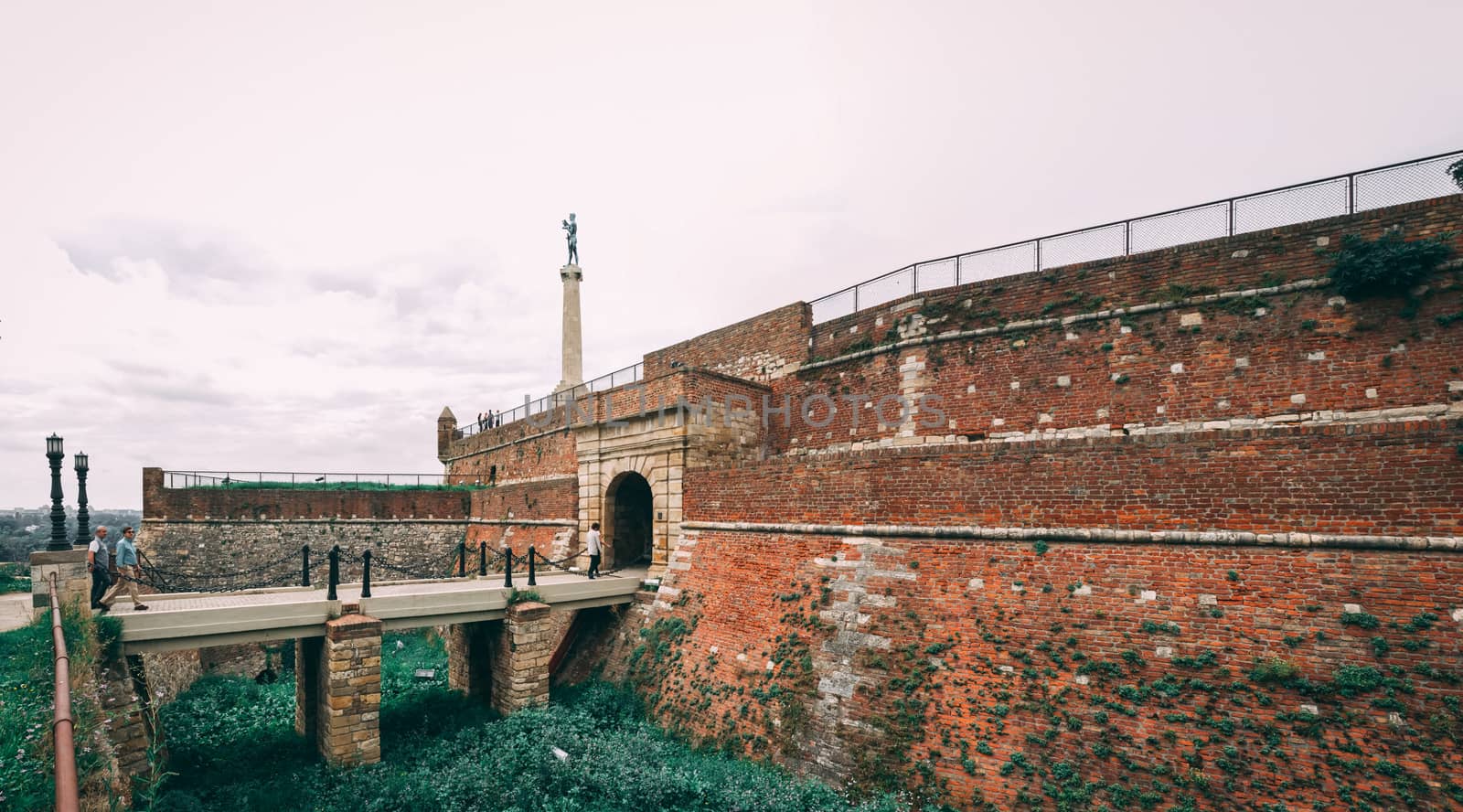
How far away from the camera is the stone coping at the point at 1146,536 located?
7129 mm

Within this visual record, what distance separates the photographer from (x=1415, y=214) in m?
10.4

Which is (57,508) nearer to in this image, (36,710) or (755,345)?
(36,710)

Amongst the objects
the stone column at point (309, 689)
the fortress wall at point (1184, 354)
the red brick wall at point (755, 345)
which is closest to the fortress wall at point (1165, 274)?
the fortress wall at point (1184, 354)

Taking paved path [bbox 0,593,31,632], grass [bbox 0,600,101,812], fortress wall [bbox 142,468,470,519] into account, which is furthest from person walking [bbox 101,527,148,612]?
fortress wall [bbox 142,468,470,519]

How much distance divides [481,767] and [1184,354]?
1322 centimetres

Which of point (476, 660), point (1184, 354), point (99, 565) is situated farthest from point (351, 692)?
point (1184, 354)

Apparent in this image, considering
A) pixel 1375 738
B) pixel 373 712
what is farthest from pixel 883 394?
pixel 373 712

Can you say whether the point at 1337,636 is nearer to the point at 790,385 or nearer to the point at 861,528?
the point at 861,528

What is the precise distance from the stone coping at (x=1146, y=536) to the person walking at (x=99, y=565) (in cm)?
1082

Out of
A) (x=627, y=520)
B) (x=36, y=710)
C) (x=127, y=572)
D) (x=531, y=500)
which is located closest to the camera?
(x=36, y=710)

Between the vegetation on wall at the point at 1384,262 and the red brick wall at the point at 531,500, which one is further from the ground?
the vegetation on wall at the point at 1384,262

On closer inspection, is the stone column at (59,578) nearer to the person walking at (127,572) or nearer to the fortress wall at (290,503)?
the person walking at (127,572)

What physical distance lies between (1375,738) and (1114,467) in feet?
11.7

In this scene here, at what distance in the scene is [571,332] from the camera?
89.4ft
